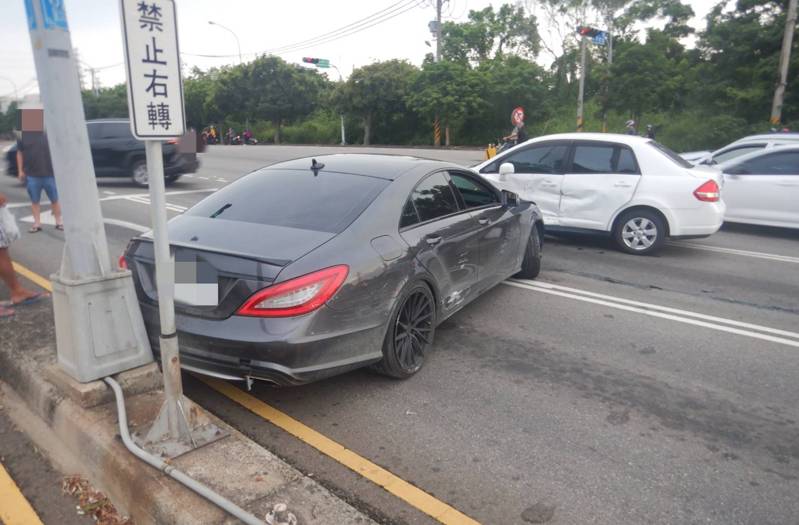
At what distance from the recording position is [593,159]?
8.53m

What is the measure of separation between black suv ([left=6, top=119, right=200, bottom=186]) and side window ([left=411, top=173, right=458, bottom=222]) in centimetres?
1177

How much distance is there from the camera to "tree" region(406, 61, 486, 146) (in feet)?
120

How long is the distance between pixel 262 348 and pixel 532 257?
13.5 ft

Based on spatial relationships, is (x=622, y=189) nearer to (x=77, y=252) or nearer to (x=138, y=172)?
(x=77, y=252)

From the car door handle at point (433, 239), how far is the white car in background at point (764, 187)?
7993 mm

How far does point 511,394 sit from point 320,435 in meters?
1.34

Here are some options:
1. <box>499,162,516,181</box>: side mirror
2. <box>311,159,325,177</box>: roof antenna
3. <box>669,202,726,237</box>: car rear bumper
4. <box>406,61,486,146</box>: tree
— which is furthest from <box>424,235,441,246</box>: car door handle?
<box>406,61,486,146</box>: tree

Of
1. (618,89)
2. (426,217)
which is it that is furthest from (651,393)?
(618,89)

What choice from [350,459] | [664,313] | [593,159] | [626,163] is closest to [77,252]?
[350,459]

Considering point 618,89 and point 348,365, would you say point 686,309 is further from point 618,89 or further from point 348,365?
point 618,89

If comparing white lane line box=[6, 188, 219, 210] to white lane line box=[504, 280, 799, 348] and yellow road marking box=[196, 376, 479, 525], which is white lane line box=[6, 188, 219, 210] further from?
yellow road marking box=[196, 376, 479, 525]

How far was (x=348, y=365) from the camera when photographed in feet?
12.1

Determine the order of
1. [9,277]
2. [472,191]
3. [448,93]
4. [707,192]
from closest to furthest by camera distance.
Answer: [9,277], [472,191], [707,192], [448,93]

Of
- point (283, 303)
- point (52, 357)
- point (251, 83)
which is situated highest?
point (251, 83)
